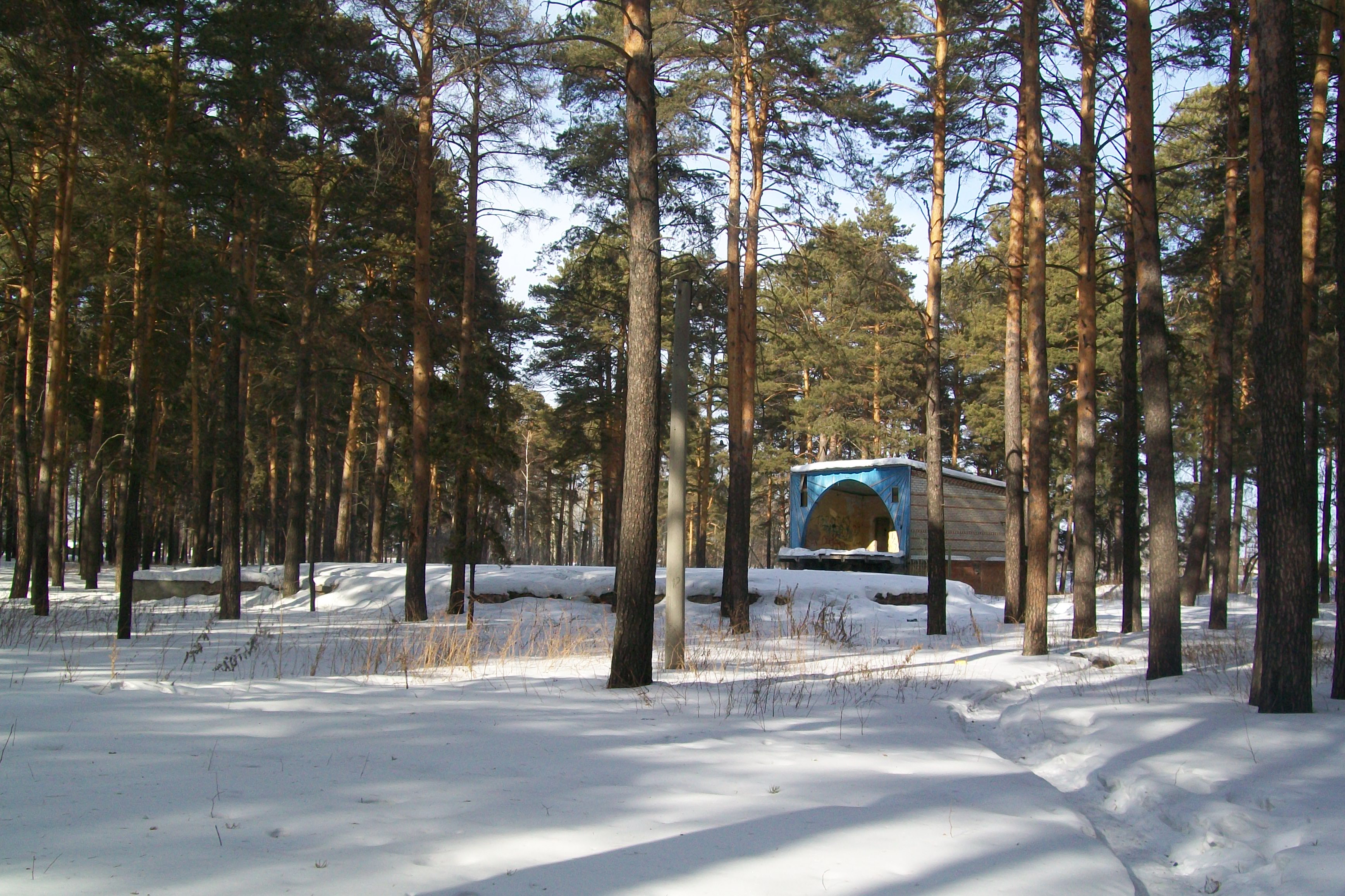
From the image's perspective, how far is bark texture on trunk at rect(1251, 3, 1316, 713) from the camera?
6414 millimetres

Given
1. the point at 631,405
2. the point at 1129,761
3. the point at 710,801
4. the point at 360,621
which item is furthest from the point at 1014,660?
the point at 360,621

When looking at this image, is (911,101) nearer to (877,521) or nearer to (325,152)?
(325,152)

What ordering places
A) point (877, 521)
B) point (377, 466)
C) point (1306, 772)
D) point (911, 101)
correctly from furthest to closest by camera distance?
point (877, 521)
point (377, 466)
point (911, 101)
point (1306, 772)

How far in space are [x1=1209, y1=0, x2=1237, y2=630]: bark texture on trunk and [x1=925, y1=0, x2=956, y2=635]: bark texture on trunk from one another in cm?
405

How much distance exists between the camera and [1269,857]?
3.98m

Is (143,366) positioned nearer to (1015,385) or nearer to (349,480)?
(1015,385)

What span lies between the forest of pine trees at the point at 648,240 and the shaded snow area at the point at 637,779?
137 cm

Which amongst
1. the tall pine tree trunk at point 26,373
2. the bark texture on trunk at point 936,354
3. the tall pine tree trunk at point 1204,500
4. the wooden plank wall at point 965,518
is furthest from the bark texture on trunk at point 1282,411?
the tall pine tree trunk at point 26,373

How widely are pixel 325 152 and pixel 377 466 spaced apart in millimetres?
9726

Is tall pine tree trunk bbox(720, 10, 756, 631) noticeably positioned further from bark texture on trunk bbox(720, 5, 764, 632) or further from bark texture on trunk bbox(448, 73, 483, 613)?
bark texture on trunk bbox(448, 73, 483, 613)

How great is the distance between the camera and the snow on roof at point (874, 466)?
22.1m

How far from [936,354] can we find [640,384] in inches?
276

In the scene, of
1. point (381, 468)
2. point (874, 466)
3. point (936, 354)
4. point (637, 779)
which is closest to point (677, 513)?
point (637, 779)

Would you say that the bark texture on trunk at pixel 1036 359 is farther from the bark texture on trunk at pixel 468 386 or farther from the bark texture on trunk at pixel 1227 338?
the bark texture on trunk at pixel 468 386
